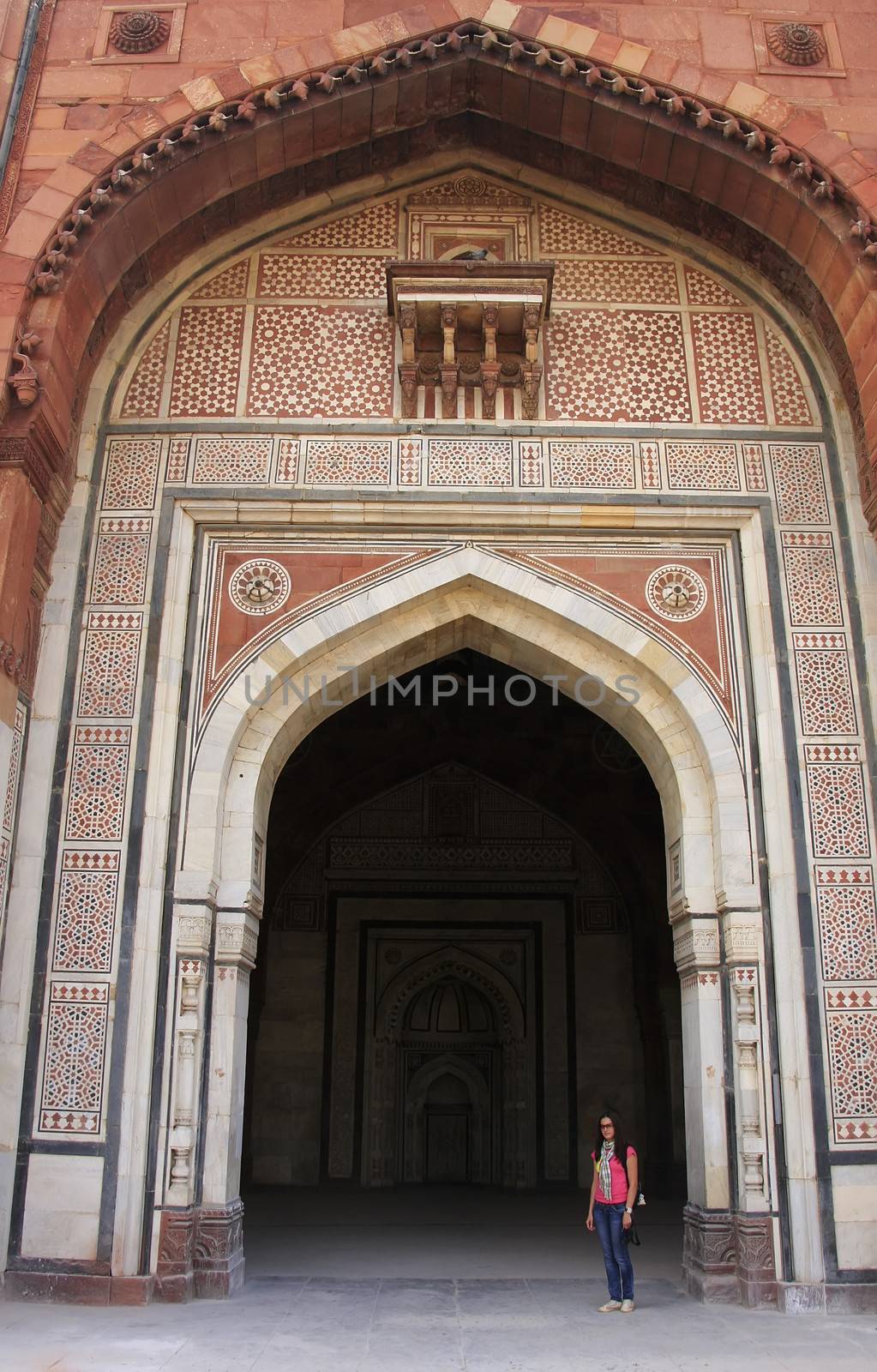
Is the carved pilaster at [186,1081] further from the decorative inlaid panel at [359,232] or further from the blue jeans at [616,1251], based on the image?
the decorative inlaid panel at [359,232]

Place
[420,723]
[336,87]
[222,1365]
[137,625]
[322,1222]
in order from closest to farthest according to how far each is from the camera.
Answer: [222,1365]
[137,625]
[336,87]
[322,1222]
[420,723]

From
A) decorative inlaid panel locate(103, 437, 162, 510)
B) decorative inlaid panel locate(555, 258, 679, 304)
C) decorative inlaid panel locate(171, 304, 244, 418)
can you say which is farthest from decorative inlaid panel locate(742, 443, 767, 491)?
decorative inlaid panel locate(103, 437, 162, 510)

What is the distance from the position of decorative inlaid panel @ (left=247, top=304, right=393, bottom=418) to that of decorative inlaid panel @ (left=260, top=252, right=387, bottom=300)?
133mm

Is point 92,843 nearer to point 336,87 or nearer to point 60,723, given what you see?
point 60,723

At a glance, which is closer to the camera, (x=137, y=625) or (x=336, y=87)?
(x=137, y=625)

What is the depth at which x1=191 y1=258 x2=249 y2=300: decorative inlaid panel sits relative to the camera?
25.0ft

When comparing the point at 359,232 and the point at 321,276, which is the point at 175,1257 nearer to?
the point at 321,276

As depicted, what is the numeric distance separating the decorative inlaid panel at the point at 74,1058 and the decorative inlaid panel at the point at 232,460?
3005mm

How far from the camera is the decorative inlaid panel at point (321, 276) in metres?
7.62

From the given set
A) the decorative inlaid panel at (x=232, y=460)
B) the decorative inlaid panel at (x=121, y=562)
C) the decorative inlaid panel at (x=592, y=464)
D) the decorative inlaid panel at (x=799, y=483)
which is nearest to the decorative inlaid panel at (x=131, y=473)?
the decorative inlaid panel at (x=121, y=562)

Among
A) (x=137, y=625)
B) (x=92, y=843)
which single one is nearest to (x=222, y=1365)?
(x=92, y=843)

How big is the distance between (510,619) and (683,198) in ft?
10.0

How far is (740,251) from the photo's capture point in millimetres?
7578

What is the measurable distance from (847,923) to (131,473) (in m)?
4.82
